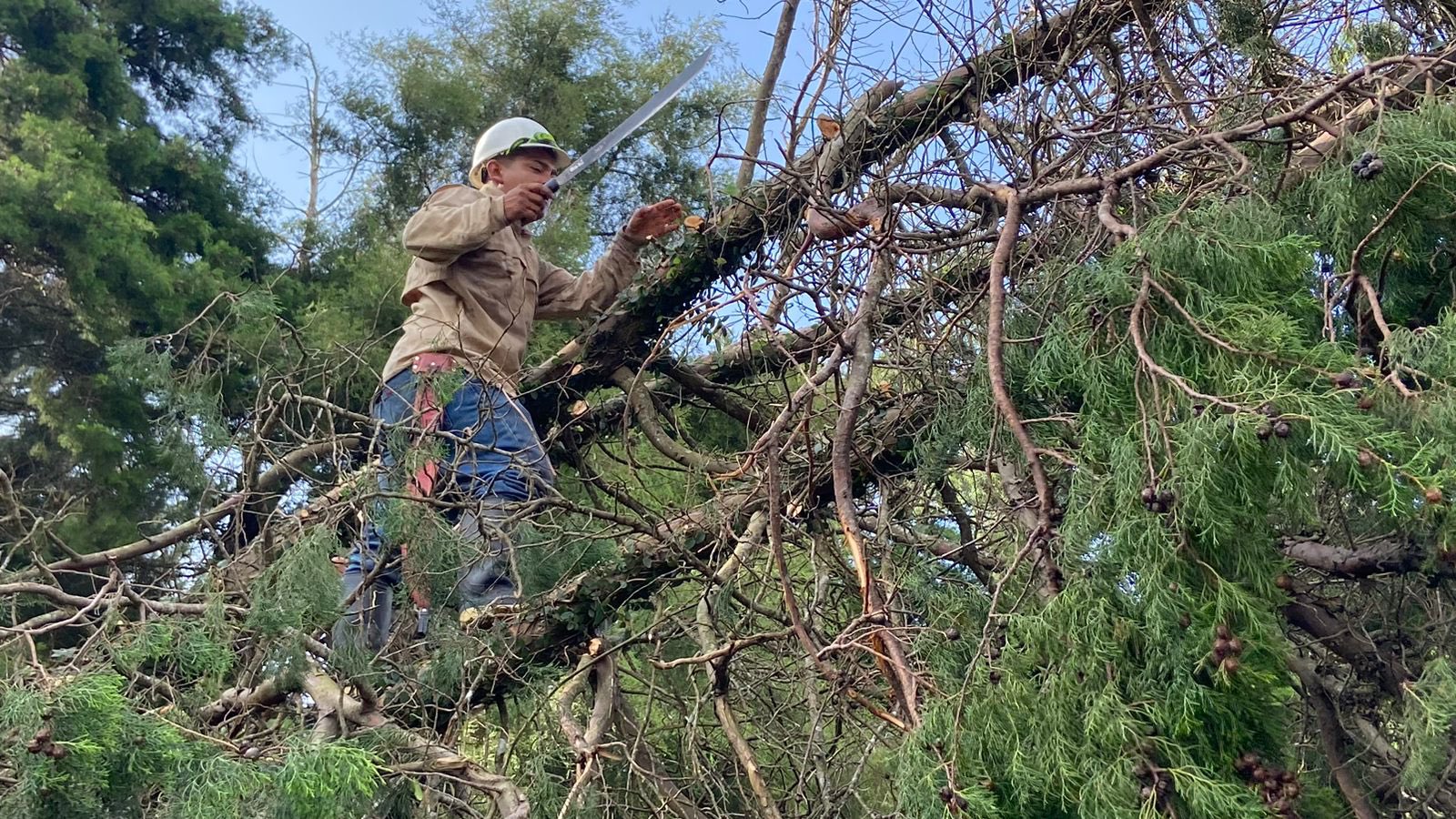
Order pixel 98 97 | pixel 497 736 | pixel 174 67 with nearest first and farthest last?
Result: pixel 497 736
pixel 98 97
pixel 174 67

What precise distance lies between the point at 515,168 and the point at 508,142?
88 mm

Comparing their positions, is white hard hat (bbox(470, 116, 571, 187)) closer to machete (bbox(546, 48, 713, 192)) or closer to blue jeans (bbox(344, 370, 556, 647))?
machete (bbox(546, 48, 713, 192))

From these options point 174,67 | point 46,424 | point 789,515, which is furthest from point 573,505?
point 174,67

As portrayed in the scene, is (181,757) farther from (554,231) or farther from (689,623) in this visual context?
(554,231)

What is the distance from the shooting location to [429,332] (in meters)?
3.57

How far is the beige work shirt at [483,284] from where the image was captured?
3.51 metres

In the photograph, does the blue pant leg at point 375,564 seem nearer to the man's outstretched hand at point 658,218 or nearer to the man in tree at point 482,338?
the man in tree at point 482,338

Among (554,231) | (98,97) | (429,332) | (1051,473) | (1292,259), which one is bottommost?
(1051,473)

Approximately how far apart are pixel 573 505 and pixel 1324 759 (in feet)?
5.54

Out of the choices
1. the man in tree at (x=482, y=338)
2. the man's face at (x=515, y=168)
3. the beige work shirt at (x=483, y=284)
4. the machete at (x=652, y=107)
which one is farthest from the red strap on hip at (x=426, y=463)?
the man's face at (x=515, y=168)

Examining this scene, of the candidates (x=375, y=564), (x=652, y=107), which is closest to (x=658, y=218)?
(x=652, y=107)

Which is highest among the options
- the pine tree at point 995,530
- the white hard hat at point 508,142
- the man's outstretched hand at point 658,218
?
the white hard hat at point 508,142

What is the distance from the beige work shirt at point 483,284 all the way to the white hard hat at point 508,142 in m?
0.17

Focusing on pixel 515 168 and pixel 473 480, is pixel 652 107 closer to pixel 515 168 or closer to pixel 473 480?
pixel 515 168
